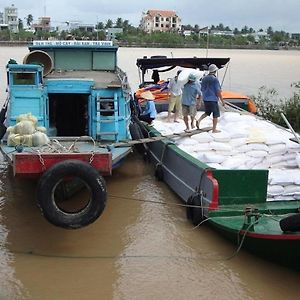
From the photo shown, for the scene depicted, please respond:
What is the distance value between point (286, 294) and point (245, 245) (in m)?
0.86

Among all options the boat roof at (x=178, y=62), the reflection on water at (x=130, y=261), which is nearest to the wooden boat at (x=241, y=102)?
the boat roof at (x=178, y=62)

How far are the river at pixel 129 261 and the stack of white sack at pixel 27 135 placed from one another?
1247 millimetres

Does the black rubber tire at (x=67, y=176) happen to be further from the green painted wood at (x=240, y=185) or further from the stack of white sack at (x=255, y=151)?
the stack of white sack at (x=255, y=151)

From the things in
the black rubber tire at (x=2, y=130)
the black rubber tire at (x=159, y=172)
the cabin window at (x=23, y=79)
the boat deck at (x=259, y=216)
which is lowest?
the black rubber tire at (x=159, y=172)

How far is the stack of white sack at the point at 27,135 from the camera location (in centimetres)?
753

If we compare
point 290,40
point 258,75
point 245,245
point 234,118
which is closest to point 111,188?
point 234,118

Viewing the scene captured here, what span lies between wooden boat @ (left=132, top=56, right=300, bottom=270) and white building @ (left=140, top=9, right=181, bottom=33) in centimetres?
12541

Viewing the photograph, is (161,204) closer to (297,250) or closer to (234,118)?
(234,118)

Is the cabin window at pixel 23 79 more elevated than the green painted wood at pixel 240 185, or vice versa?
the cabin window at pixel 23 79

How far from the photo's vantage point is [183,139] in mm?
9633

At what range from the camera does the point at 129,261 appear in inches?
272

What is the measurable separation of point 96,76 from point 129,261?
5189mm

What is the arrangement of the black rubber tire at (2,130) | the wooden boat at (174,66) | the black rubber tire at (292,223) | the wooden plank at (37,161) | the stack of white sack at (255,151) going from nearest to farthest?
the black rubber tire at (292,223), the wooden plank at (37,161), the stack of white sack at (255,151), the black rubber tire at (2,130), the wooden boat at (174,66)

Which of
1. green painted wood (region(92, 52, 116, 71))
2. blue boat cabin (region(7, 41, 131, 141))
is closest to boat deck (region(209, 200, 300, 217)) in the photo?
blue boat cabin (region(7, 41, 131, 141))
